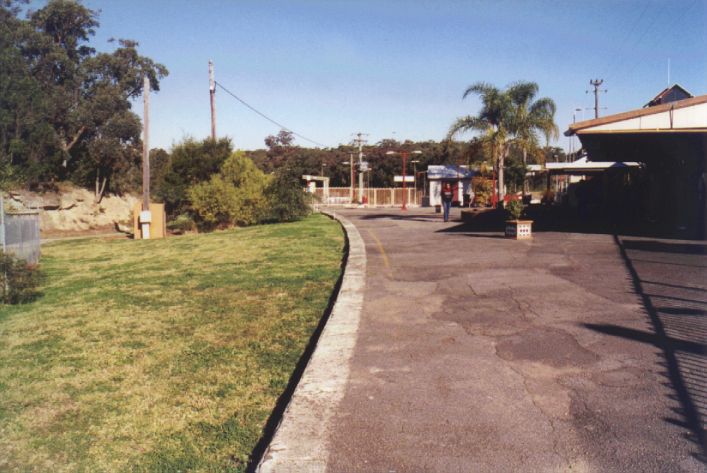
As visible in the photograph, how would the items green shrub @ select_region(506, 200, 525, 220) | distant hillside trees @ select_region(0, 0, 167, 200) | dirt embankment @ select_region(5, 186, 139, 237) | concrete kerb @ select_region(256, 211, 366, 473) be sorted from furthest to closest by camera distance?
distant hillside trees @ select_region(0, 0, 167, 200)
dirt embankment @ select_region(5, 186, 139, 237)
green shrub @ select_region(506, 200, 525, 220)
concrete kerb @ select_region(256, 211, 366, 473)

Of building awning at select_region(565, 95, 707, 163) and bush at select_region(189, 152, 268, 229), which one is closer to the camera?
building awning at select_region(565, 95, 707, 163)

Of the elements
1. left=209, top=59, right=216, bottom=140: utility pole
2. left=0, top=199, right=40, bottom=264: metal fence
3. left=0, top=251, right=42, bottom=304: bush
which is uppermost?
left=209, top=59, right=216, bottom=140: utility pole

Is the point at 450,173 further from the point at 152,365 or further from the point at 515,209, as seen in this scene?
the point at 152,365

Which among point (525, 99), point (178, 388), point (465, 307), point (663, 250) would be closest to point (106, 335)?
point (178, 388)

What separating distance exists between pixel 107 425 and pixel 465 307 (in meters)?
4.35

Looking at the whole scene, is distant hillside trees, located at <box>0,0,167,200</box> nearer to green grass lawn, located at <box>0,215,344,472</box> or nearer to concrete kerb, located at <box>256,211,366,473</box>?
green grass lawn, located at <box>0,215,344,472</box>

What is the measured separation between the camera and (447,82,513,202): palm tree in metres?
27.2

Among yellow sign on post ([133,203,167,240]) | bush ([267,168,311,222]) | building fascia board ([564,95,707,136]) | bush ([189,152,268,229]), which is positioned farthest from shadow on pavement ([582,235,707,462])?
yellow sign on post ([133,203,167,240])

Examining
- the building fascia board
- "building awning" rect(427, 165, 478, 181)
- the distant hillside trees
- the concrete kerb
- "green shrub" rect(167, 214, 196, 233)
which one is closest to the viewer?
the concrete kerb

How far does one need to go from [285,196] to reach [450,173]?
23.2 metres

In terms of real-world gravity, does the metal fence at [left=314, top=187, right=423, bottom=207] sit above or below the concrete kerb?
above

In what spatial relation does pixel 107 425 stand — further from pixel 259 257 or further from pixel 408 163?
pixel 408 163

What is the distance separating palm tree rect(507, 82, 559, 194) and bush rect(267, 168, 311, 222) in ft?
37.7

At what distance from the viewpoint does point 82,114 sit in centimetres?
3650
